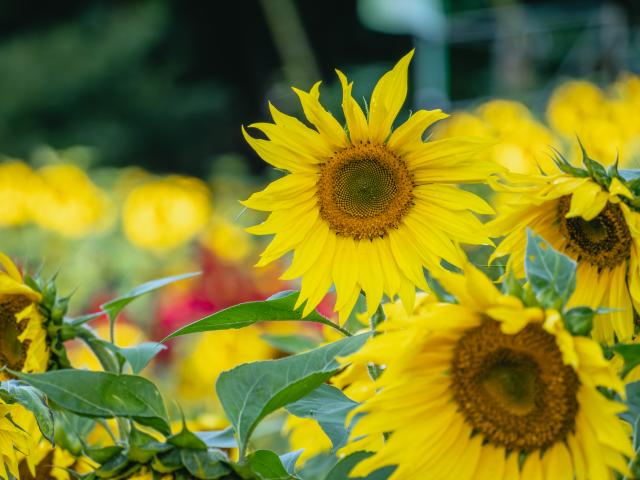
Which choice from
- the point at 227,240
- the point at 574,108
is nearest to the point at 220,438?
the point at 574,108

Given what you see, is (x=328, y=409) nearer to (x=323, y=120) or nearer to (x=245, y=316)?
(x=245, y=316)

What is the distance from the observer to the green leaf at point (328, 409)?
0.62 metres

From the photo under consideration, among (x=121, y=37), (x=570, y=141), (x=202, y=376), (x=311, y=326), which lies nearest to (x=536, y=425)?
(x=202, y=376)

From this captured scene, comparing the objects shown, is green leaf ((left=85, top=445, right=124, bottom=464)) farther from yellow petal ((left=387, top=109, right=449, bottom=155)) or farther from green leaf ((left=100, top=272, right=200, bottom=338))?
yellow petal ((left=387, top=109, right=449, bottom=155))

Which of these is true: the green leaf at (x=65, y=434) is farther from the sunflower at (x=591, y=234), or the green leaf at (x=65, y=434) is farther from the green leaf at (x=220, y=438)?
the sunflower at (x=591, y=234)

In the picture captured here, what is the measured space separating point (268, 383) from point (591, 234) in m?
0.29

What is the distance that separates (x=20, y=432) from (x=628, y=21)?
269 inches

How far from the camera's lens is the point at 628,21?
6.97 metres

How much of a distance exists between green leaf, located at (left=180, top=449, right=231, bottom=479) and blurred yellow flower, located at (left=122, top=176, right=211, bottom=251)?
10.5 ft

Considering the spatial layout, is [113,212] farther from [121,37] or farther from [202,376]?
[121,37]

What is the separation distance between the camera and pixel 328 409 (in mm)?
625

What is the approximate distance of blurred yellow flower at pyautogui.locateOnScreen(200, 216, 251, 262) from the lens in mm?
3305

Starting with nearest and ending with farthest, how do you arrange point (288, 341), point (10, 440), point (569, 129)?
point (10, 440) < point (288, 341) < point (569, 129)

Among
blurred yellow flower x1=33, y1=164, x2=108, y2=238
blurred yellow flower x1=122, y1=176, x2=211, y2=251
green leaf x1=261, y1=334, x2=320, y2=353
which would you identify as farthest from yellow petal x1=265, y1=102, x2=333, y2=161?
blurred yellow flower x1=33, y1=164, x2=108, y2=238
